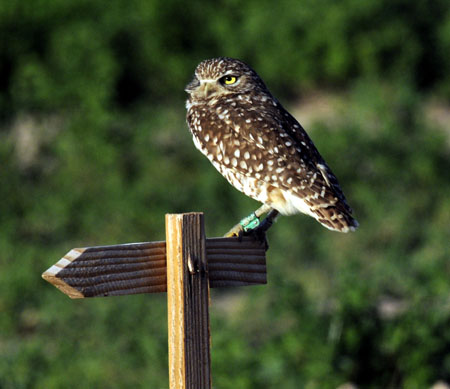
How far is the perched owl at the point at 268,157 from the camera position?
367 centimetres

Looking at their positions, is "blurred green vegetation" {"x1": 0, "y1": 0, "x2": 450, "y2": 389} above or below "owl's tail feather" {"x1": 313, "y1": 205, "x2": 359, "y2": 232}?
above

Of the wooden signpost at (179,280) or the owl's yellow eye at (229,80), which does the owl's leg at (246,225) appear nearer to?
the wooden signpost at (179,280)

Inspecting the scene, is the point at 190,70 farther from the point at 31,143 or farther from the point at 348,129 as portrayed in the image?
the point at 348,129

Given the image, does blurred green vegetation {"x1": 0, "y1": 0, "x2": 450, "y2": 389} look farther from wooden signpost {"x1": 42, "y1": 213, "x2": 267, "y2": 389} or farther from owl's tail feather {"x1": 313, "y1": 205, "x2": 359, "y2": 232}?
wooden signpost {"x1": 42, "y1": 213, "x2": 267, "y2": 389}

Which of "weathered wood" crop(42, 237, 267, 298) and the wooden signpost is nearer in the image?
"weathered wood" crop(42, 237, 267, 298)

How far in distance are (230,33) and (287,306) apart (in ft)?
29.9

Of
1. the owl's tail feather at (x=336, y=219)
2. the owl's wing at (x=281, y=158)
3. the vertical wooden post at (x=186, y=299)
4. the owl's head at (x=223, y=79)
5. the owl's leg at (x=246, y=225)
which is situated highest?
the owl's head at (x=223, y=79)

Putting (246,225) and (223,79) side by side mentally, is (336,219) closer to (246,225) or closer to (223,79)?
(246,225)

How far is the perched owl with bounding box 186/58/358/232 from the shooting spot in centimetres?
367

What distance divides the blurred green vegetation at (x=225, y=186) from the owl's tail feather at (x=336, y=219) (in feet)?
5.04

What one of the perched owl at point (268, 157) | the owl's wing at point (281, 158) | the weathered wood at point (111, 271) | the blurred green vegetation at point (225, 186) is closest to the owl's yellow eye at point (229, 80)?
the perched owl at point (268, 157)

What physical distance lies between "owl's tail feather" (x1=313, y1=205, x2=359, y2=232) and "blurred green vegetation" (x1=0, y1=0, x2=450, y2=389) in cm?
154

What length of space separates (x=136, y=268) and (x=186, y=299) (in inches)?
7.2

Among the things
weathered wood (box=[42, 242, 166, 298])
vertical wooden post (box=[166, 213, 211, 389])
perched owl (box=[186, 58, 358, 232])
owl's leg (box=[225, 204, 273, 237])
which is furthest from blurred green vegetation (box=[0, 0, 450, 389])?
weathered wood (box=[42, 242, 166, 298])
